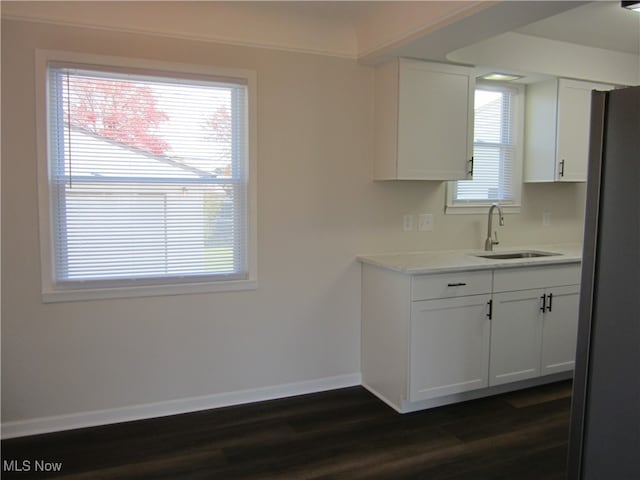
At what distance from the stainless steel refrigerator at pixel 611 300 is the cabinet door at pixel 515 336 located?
1.55 metres

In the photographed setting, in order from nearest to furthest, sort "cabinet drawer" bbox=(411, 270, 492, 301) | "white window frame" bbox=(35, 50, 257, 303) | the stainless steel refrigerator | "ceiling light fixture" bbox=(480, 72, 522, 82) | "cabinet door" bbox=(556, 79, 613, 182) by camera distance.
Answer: the stainless steel refrigerator < "white window frame" bbox=(35, 50, 257, 303) < "cabinet drawer" bbox=(411, 270, 492, 301) < "ceiling light fixture" bbox=(480, 72, 522, 82) < "cabinet door" bbox=(556, 79, 613, 182)

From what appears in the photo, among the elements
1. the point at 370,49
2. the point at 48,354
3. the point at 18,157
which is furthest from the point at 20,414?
the point at 370,49

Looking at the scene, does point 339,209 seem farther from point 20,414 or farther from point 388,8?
point 20,414

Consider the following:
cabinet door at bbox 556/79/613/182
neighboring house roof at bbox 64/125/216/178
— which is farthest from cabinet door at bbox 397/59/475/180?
neighboring house roof at bbox 64/125/216/178

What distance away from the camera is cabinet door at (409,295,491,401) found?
3.14 metres

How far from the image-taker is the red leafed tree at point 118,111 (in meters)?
2.86

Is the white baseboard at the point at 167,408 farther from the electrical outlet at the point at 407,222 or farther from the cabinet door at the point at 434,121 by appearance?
the cabinet door at the point at 434,121

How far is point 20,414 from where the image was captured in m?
2.85

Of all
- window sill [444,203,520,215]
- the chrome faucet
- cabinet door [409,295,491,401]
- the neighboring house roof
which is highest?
the neighboring house roof

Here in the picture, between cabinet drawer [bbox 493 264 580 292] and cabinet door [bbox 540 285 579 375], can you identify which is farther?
cabinet door [bbox 540 285 579 375]

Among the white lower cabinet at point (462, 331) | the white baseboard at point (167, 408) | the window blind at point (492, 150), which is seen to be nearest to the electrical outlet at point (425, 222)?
the window blind at point (492, 150)

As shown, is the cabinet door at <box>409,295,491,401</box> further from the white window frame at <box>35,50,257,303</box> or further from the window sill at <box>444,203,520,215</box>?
the white window frame at <box>35,50,257,303</box>

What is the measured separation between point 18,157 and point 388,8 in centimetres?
222

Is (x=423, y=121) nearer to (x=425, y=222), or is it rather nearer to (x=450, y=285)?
(x=425, y=222)
